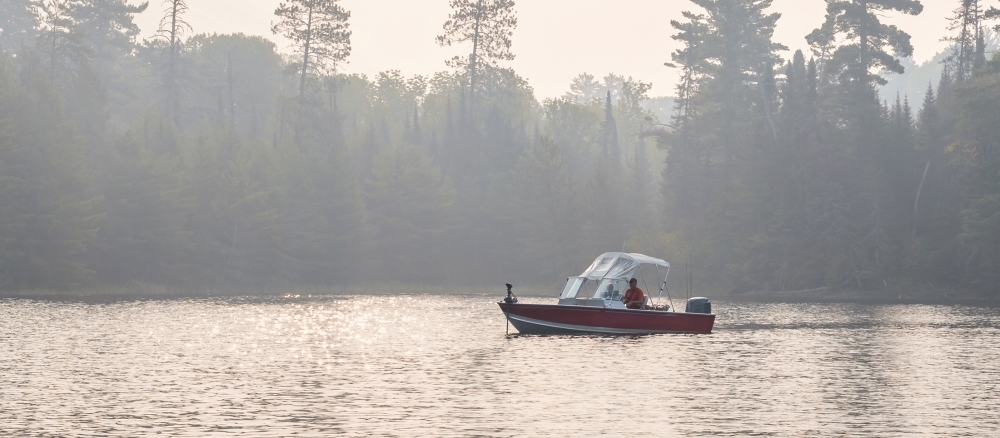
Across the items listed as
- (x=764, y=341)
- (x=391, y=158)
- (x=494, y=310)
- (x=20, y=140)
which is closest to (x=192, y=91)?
(x=391, y=158)

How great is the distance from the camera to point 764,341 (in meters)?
46.8

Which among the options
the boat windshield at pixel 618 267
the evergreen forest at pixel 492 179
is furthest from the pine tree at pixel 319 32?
the boat windshield at pixel 618 267

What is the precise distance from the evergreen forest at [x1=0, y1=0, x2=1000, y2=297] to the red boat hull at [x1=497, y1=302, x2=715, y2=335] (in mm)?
45537

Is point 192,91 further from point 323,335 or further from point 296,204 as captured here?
point 323,335

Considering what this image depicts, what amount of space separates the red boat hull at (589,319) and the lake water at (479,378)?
638 millimetres

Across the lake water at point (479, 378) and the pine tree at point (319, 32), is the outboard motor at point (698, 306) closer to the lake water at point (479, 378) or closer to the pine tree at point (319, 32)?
the lake water at point (479, 378)

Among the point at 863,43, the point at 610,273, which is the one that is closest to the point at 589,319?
the point at 610,273

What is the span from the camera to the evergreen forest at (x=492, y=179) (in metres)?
89.0

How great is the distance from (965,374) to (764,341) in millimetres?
12778

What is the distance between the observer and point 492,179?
126438mm

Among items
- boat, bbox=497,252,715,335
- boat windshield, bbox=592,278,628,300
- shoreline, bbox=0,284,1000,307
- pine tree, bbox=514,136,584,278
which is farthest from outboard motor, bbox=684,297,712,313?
pine tree, bbox=514,136,584,278

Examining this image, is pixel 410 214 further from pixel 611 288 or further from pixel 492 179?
pixel 611 288

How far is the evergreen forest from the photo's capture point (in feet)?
292

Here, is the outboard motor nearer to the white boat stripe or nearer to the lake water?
the lake water
